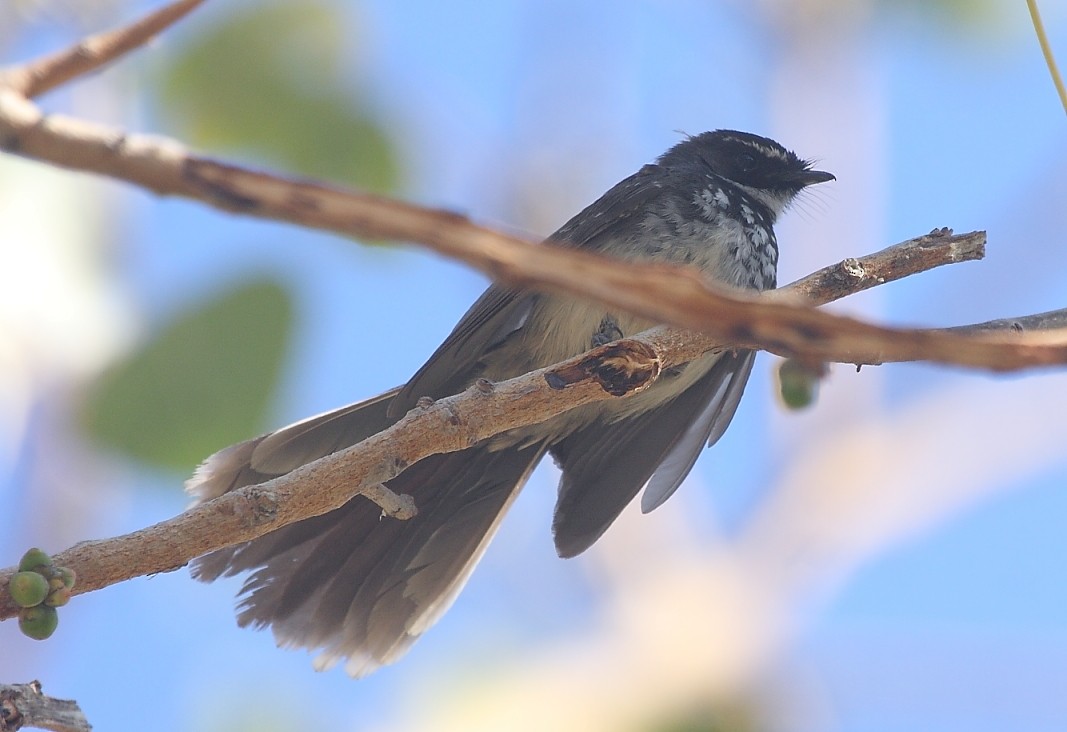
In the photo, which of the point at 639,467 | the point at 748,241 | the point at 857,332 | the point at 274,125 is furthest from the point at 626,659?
the point at 857,332

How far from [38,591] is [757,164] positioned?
4276 millimetres

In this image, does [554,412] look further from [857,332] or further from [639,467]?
[857,332]

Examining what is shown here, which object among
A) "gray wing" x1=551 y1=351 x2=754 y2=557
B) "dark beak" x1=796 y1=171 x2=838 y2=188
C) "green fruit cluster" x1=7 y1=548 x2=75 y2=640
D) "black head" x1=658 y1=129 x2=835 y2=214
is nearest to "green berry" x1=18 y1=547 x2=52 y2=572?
"green fruit cluster" x1=7 y1=548 x2=75 y2=640

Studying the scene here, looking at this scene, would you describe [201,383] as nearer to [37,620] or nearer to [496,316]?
[496,316]

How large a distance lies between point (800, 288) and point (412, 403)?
69.0 inches

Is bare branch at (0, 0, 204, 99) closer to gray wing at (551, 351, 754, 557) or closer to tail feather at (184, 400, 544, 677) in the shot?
tail feather at (184, 400, 544, 677)

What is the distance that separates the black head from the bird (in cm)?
48

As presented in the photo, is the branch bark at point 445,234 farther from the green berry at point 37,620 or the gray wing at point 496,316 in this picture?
the gray wing at point 496,316

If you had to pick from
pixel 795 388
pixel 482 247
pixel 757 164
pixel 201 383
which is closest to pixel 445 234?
pixel 482 247

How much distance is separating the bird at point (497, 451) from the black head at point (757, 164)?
1.59 feet

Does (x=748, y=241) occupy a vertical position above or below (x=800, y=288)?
above

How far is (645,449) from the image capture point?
196 inches

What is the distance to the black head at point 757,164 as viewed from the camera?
5828mm

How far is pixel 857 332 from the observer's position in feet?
4.20
